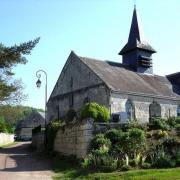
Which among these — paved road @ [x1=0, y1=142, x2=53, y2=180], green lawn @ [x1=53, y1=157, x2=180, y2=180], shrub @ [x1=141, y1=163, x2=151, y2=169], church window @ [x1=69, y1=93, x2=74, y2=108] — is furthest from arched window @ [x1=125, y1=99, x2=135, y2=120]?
shrub @ [x1=141, y1=163, x2=151, y2=169]

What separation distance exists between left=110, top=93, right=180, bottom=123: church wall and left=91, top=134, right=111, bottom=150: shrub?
11.3m

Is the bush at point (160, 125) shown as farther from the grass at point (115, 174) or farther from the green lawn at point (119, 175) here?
the green lawn at point (119, 175)

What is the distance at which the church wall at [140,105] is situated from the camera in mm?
32438

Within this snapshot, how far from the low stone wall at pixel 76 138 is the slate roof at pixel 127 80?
8.38 meters

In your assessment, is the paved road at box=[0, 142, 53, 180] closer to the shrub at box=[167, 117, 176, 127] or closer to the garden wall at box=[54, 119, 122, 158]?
the garden wall at box=[54, 119, 122, 158]

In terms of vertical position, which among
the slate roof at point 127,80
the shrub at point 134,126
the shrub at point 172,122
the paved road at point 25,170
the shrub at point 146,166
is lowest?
the paved road at point 25,170

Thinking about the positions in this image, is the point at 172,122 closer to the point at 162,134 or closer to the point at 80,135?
the point at 162,134

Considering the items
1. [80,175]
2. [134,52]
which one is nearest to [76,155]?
[80,175]

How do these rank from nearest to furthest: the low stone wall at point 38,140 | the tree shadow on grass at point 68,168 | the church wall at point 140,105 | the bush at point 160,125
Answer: the tree shadow on grass at point 68,168 → the bush at point 160,125 → the low stone wall at point 38,140 → the church wall at point 140,105

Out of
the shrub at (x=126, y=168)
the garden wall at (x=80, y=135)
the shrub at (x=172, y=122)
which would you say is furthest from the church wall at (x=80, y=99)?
the shrub at (x=126, y=168)

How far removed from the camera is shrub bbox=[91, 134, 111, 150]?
779 inches

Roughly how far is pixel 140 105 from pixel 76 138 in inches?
540

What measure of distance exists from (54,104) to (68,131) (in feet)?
56.3

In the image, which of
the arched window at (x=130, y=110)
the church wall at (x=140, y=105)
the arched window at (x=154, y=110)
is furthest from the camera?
the arched window at (x=154, y=110)
